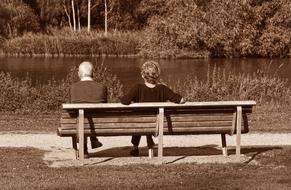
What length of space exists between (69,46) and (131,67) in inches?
476

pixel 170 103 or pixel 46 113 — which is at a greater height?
pixel 170 103

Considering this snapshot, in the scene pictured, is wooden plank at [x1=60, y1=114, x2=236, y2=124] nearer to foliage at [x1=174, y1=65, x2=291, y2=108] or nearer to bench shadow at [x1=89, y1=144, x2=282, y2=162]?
bench shadow at [x1=89, y1=144, x2=282, y2=162]

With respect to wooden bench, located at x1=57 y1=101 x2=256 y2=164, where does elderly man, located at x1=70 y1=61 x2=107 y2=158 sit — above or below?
above

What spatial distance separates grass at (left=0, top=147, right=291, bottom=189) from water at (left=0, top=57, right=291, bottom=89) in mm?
20187

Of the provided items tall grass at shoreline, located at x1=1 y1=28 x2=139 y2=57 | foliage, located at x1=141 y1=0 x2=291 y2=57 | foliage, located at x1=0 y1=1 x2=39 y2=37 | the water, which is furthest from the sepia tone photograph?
foliage, located at x1=0 y1=1 x2=39 y2=37

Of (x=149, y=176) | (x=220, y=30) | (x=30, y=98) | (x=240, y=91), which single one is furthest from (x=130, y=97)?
(x=220, y=30)

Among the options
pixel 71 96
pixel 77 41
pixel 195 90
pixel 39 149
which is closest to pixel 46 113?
pixel 195 90

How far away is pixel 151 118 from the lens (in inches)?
372

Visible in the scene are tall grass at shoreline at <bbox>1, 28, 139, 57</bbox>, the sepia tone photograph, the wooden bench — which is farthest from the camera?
tall grass at shoreline at <bbox>1, 28, 139, 57</bbox>

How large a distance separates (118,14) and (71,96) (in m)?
59.7

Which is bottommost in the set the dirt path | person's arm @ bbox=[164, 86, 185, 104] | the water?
the water

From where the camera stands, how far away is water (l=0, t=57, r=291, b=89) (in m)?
34.9

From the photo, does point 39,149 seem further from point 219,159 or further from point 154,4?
point 154,4

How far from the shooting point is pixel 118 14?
227 ft
